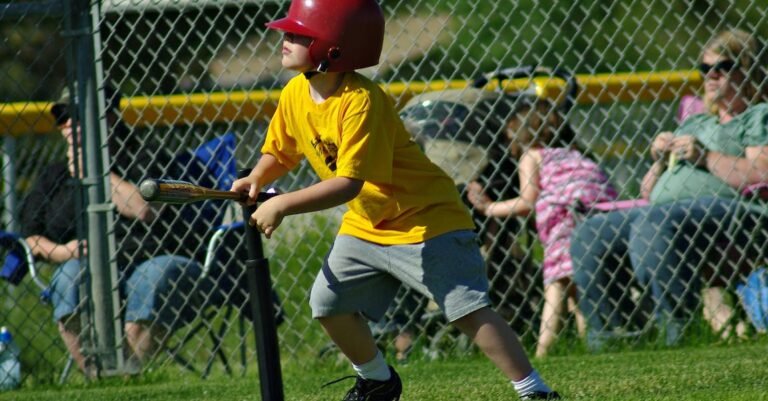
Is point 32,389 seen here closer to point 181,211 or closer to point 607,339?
point 181,211

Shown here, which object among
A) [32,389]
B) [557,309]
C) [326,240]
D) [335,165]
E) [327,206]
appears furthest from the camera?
[326,240]

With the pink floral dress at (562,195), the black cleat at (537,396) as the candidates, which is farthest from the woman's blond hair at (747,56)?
the black cleat at (537,396)

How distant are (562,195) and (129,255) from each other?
223cm

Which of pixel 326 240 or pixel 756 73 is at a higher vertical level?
pixel 756 73

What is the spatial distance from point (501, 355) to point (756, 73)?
2.77 meters

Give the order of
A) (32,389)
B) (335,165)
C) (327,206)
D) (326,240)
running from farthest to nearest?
(326,240)
(32,389)
(335,165)
(327,206)

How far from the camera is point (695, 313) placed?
5988 millimetres

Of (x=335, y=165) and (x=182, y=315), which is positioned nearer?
(x=335, y=165)

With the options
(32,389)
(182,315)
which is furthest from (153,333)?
(32,389)

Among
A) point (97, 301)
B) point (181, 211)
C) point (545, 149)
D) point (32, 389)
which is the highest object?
point (545, 149)

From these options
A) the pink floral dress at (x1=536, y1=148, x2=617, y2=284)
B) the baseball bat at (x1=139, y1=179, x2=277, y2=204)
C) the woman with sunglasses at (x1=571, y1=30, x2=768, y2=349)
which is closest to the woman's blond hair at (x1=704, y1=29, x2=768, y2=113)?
the woman with sunglasses at (x1=571, y1=30, x2=768, y2=349)

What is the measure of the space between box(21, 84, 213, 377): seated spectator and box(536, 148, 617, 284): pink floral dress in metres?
1.81

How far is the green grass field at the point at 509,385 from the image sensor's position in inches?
169

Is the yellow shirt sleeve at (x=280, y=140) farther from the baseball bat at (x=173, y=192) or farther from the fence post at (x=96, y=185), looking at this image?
the fence post at (x=96, y=185)
